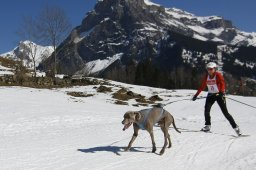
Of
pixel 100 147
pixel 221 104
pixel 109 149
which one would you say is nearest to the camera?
pixel 109 149

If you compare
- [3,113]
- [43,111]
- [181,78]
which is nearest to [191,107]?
[43,111]

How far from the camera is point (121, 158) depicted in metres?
10.7

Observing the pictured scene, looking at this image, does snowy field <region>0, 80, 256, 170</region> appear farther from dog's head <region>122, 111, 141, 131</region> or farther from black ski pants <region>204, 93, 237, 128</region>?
dog's head <region>122, 111, 141, 131</region>

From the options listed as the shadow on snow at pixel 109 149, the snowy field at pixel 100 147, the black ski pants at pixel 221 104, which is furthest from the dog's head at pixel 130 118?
the black ski pants at pixel 221 104

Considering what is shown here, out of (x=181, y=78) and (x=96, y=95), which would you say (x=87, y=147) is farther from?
(x=181, y=78)

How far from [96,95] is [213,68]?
906 inches

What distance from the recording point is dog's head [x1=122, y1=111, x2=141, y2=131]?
34.9 ft

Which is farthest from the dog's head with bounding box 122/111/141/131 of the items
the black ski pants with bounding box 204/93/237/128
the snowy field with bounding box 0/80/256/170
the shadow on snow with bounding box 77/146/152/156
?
the black ski pants with bounding box 204/93/237/128

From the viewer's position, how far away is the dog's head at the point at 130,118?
34.9ft

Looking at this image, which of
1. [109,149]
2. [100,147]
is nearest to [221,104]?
[109,149]

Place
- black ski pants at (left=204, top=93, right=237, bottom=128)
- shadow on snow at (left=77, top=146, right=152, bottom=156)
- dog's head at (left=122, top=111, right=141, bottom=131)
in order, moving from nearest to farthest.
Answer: dog's head at (left=122, top=111, right=141, bottom=131)
shadow on snow at (left=77, top=146, right=152, bottom=156)
black ski pants at (left=204, top=93, right=237, bottom=128)

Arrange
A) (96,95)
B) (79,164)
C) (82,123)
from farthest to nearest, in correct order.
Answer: (96,95) < (82,123) < (79,164)

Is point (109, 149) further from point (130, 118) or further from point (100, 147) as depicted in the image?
point (130, 118)

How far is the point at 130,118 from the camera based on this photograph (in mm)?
10711
